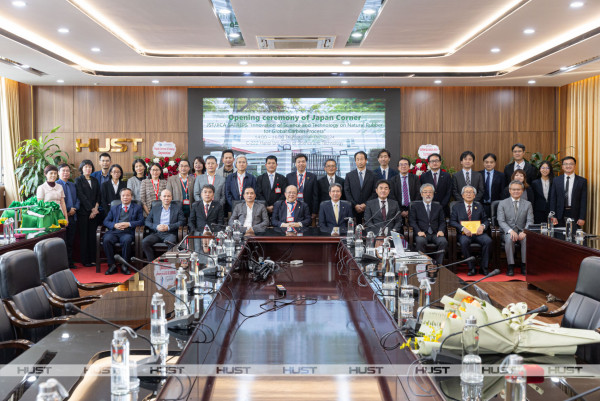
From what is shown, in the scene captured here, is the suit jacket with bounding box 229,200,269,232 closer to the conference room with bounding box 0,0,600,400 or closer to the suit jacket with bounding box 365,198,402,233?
the conference room with bounding box 0,0,600,400

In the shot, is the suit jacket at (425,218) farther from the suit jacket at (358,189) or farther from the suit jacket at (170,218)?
the suit jacket at (170,218)

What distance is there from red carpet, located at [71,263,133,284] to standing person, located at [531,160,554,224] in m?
5.74

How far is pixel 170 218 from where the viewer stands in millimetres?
6855

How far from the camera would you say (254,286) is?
3574 mm

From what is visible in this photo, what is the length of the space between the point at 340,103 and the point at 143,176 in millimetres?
3504

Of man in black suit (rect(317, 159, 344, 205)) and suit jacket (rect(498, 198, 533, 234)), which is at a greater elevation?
man in black suit (rect(317, 159, 344, 205))

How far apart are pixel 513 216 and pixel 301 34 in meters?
3.53

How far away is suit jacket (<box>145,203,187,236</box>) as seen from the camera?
22.4ft

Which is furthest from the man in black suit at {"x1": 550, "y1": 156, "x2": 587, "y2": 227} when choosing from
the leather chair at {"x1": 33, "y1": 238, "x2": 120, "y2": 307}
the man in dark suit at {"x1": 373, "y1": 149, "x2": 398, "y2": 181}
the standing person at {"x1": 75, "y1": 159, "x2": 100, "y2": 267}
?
the standing person at {"x1": 75, "y1": 159, "x2": 100, "y2": 267}

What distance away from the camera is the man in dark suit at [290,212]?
20.5ft

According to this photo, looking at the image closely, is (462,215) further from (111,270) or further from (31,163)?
(31,163)

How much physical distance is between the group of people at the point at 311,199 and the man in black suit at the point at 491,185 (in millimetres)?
15

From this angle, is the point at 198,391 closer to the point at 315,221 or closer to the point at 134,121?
the point at 315,221

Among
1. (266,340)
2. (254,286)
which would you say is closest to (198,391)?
(266,340)
